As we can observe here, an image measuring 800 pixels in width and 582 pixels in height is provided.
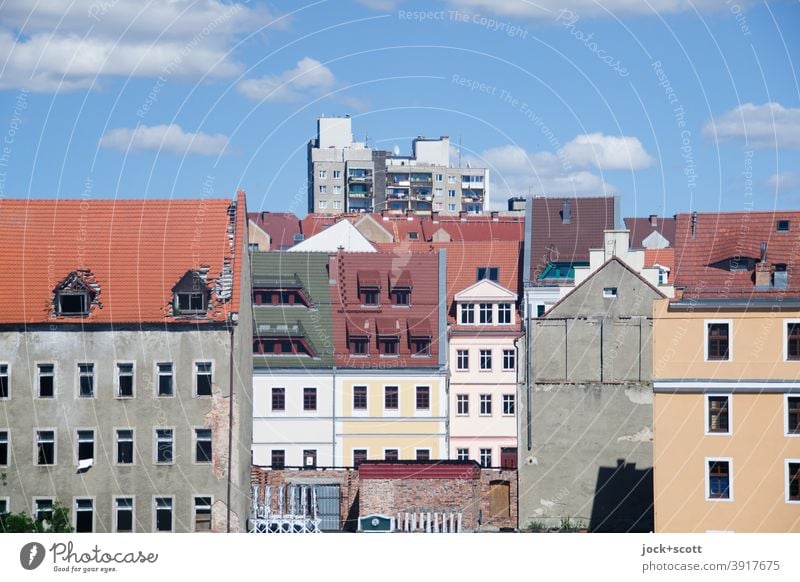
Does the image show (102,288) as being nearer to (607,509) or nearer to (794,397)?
(607,509)

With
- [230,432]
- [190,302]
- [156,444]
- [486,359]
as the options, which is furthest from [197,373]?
[486,359]

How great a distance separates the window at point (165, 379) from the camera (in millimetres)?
29750

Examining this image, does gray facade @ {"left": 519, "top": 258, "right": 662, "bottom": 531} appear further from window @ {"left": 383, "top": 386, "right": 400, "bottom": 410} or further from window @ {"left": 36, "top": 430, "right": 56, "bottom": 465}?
window @ {"left": 36, "top": 430, "right": 56, "bottom": 465}

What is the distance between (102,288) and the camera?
30641 millimetres

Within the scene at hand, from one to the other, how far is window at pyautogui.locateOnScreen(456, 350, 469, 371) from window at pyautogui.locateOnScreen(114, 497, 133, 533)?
1200cm

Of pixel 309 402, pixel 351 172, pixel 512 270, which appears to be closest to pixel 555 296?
pixel 512 270

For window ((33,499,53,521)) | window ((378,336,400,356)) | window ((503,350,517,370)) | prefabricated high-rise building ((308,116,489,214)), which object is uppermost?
prefabricated high-rise building ((308,116,489,214))

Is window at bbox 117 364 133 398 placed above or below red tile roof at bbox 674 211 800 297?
below

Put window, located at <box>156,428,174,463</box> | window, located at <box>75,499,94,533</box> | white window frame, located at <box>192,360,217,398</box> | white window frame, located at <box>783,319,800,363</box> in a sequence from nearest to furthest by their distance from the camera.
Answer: white window frame, located at <box>783,319,800,363</box>
window, located at <box>75,499,94,533</box>
window, located at <box>156,428,174,463</box>
white window frame, located at <box>192,360,217,398</box>

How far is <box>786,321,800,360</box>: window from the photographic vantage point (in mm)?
27359

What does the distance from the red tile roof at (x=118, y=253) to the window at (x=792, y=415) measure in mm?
10646

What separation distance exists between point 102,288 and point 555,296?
1378cm

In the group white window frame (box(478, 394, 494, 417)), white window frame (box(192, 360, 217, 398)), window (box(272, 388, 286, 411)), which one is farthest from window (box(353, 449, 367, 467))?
white window frame (box(192, 360, 217, 398))

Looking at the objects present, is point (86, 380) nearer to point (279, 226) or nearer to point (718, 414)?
point (718, 414)
